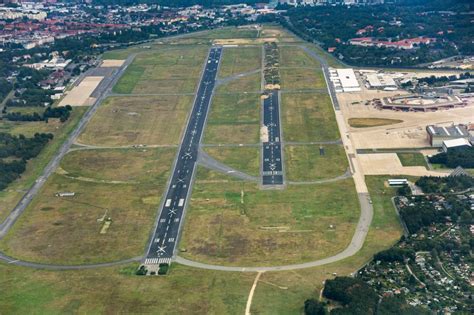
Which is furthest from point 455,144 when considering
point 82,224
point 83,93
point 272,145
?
point 83,93

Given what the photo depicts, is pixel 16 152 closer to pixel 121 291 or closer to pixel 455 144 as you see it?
pixel 121 291

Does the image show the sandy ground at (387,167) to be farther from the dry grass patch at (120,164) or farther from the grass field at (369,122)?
the dry grass patch at (120,164)

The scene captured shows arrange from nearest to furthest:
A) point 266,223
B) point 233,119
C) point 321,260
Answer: point 321,260
point 266,223
point 233,119

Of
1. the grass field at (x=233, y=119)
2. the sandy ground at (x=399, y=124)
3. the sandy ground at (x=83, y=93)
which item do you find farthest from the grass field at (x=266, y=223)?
the sandy ground at (x=83, y=93)

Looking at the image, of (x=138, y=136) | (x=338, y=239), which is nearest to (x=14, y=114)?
(x=138, y=136)

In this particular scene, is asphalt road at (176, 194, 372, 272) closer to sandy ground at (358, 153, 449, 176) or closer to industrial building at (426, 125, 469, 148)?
sandy ground at (358, 153, 449, 176)

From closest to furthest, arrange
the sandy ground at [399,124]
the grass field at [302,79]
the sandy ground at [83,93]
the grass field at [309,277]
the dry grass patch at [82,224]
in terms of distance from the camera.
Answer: the grass field at [309,277] → the dry grass patch at [82,224] → the sandy ground at [399,124] → the sandy ground at [83,93] → the grass field at [302,79]

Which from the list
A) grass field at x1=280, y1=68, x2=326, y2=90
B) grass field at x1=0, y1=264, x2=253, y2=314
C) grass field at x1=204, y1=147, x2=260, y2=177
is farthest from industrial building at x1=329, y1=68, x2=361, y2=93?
grass field at x1=0, y1=264, x2=253, y2=314
